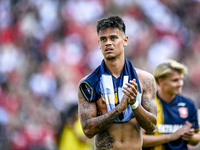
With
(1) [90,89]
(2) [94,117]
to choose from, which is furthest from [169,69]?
(2) [94,117]

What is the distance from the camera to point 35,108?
321 inches

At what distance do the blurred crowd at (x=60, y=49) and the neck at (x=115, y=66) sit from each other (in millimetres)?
4865

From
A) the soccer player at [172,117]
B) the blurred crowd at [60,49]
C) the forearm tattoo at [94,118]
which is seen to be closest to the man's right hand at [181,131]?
the soccer player at [172,117]

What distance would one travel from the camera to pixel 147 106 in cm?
292

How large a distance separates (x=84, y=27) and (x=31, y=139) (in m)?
3.82

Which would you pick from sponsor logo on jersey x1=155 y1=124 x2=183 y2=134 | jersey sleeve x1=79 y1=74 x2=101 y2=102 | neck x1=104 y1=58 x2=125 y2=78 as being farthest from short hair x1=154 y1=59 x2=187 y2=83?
jersey sleeve x1=79 y1=74 x2=101 y2=102

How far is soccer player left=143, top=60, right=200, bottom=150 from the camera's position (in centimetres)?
377

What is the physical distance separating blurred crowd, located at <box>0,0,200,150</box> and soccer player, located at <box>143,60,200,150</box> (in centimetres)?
407

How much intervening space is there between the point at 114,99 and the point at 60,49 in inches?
239

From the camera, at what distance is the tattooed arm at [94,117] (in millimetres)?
2648

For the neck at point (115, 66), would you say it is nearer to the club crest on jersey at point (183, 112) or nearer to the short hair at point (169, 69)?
the short hair at point (169, 69)

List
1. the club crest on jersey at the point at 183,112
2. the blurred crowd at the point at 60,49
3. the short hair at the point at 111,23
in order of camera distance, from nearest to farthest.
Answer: the short hair at the point at 111,23 < the club crest on jersey at the point at 183,112 < the blurred crowd at the point at 60,49

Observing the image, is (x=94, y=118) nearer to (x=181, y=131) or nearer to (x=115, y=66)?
(x=115, y=66)

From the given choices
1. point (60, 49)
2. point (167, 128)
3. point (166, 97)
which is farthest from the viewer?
point (60, 49)
